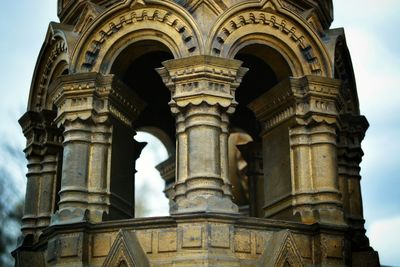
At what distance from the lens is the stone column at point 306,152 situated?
49.9 feet

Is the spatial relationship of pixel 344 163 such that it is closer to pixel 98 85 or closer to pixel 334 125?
pixel 334 125

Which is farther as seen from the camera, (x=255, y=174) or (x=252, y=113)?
(x=252, y=113)

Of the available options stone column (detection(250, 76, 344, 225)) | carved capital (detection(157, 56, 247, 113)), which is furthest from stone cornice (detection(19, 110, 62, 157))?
stone column (detection(250, 76, 344, 225))

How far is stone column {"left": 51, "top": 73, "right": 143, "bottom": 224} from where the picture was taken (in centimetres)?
1485

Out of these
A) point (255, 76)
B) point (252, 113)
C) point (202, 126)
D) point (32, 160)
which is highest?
point (255, 76)

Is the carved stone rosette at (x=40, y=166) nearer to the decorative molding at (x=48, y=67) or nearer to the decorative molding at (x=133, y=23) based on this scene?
the decorative molding at (x=48, y=67)

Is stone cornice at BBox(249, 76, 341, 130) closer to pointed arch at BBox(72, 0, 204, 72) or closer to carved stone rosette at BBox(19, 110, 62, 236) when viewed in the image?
pointed arch at BBox(72, 0, 204, 72)

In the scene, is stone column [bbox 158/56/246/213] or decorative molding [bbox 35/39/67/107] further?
decorative molding [bbox 35/39/67/107]

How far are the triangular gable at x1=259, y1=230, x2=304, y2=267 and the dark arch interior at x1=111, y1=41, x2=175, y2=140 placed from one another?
4.29 metres

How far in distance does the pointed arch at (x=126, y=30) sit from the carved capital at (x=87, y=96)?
32 centimetres

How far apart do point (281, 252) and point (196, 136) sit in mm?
2549

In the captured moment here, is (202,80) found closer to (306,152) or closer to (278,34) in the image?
(278,34)

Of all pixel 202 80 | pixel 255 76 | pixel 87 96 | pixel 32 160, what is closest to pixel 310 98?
pixel 202 80

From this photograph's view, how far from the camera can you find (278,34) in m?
15.7
